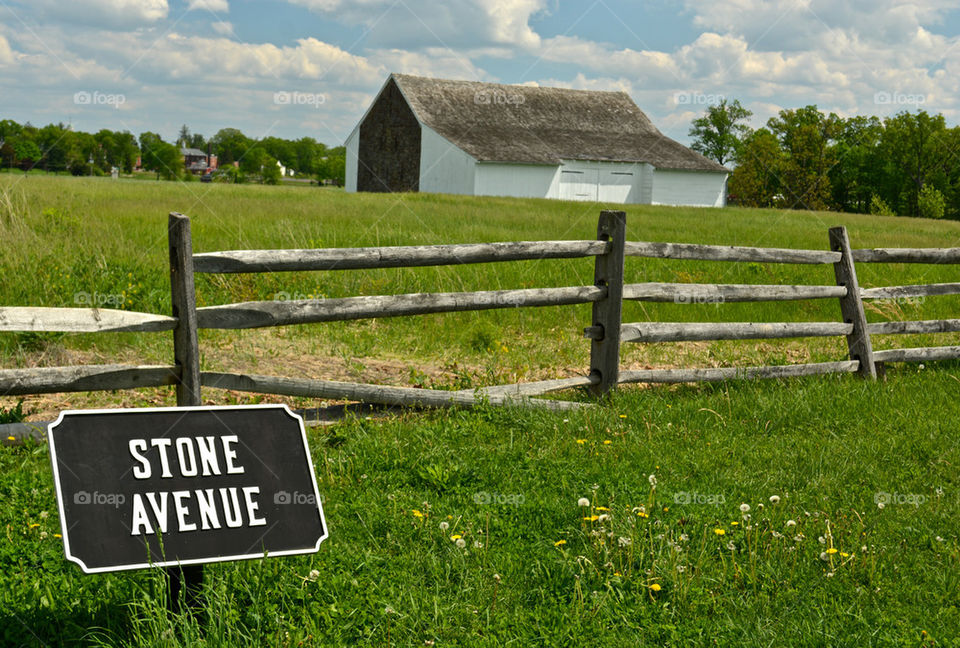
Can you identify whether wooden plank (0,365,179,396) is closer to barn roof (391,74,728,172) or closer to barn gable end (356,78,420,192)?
barn roof (391,74,728,172)

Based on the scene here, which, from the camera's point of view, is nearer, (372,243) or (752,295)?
(752,295)

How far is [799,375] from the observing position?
25.5 ft

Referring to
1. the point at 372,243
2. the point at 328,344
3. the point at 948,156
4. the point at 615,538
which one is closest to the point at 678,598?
the point at 615,538

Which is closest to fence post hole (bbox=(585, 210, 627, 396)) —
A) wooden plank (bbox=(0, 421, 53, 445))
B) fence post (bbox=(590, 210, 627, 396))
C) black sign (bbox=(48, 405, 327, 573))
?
fence post (bbox=(590, 210, 627, 396))

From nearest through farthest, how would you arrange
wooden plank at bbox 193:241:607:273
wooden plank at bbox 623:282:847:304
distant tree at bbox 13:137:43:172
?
wooden plank at bbox 193:241:607:273
wooden plank at bbox 623:282:847:304
distant tree at bbox 13:137:43:172

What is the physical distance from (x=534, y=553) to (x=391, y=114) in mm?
43393

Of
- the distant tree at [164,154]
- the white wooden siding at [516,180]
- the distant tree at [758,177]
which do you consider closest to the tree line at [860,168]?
the distant tree at [758,177]

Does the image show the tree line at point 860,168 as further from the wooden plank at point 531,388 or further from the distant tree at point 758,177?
the wooden plank at point 531,388

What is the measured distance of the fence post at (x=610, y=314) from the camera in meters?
6.83

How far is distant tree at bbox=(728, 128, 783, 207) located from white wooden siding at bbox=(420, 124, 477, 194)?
96.5 feet

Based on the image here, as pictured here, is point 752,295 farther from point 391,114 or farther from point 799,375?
point 391,114

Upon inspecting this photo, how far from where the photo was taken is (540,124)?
152 feet

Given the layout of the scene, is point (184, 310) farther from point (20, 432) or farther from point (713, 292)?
point (713, 292)

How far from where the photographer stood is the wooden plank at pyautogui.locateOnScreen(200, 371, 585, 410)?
17.5 feet
